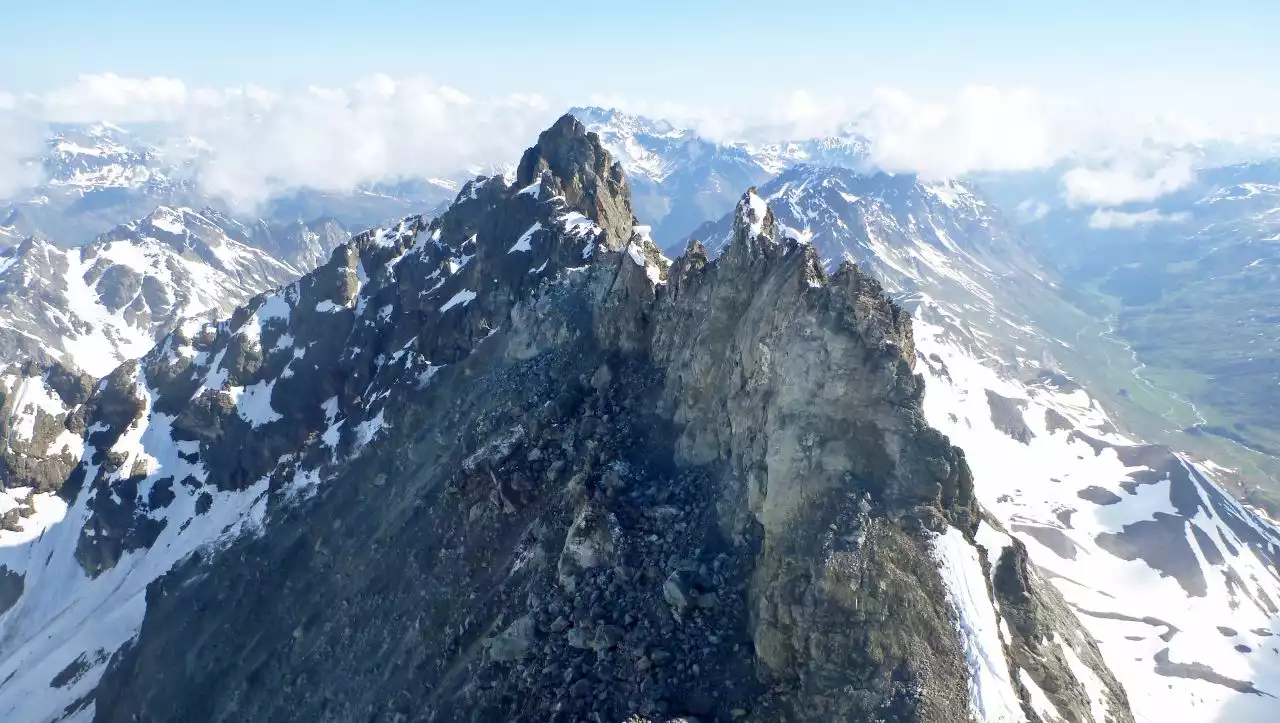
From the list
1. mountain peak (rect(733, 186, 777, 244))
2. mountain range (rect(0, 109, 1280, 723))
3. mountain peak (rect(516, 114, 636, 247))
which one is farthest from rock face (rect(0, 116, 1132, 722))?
mountain peak (rect(516, 114, 636, 247))

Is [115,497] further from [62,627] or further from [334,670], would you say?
[334,670]

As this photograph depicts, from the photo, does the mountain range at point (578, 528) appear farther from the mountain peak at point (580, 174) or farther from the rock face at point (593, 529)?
the mountain peak at point (580, 174)

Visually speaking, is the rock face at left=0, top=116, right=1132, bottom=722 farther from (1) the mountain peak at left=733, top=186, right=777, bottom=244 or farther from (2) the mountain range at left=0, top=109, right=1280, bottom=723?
(1) the mountain peak at left=733, top=186, right=777, bottom=244

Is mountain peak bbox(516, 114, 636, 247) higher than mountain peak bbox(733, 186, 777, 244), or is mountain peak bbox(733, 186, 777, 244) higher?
mountain peak bbox(733, 186, 777, 244)

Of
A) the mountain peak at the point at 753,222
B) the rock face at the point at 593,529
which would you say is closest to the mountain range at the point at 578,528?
the rock face at the point at 593,529

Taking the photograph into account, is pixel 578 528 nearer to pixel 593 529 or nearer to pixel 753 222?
pixel 593 529

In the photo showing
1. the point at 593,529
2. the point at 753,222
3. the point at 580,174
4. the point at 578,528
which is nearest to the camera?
the point at 593,529

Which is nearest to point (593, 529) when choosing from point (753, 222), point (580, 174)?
point (753, 222)

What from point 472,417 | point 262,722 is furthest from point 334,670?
point 472,417
